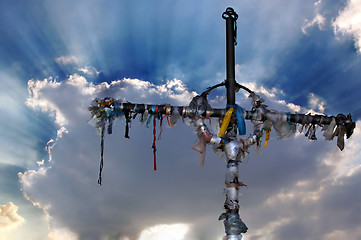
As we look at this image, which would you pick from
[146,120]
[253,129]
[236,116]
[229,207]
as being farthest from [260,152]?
[146,120]

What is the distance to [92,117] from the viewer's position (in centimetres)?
698

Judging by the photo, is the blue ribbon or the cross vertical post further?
the blue ribbon

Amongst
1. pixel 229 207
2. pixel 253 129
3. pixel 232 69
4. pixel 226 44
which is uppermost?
pixel 226 44

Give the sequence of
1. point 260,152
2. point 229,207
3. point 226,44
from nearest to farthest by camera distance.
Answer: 1. point 229,207
2. point 260,152
3. point 226,44

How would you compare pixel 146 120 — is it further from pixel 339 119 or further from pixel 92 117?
pixel 339 119

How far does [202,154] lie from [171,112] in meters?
1.09

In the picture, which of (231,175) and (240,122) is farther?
(240,122)

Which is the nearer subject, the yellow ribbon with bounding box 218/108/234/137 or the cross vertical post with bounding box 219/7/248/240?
the cross vertical post with bounding box 219/7/248/240

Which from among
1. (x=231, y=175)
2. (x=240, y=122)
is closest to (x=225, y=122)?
(x=240, y=122)

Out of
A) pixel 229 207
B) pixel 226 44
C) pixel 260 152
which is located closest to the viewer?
pixel 229 207

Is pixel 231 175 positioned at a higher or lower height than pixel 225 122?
lower

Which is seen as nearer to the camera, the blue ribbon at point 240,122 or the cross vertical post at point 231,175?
the cross vertical post at point 231,175

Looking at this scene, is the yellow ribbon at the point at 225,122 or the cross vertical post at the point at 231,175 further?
the yellow ribbon at the point at 225,122

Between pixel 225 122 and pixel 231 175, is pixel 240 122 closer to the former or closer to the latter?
pixel 225 122
